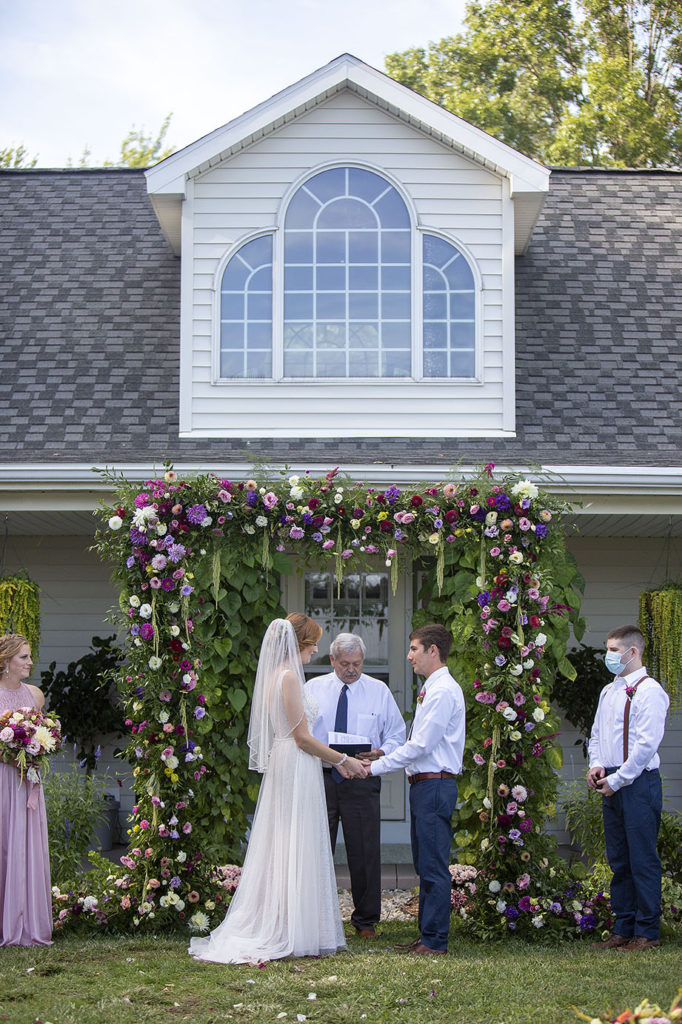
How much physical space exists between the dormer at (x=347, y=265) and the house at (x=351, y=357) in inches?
0.7

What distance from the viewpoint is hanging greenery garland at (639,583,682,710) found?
320 inches

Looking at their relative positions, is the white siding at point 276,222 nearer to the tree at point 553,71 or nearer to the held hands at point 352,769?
the held hands at point 352,769

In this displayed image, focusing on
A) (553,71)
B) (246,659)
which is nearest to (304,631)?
(246,659)

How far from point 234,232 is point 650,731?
5.20 meters

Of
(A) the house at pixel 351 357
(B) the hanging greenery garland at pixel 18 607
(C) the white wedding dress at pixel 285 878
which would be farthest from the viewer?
(A) the house at pixel 351 357

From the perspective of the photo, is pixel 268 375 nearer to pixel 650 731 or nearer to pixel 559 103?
pixel 650 731

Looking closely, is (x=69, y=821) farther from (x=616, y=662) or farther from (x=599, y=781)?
(x=616, y=662)

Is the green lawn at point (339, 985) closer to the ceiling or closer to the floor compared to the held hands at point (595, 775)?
closer to the floor

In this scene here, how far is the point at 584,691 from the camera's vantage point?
8.97 metres

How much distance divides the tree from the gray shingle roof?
1048 cm

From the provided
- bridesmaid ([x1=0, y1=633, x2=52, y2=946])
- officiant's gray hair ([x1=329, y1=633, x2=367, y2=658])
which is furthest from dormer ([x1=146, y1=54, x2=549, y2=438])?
bridesmaid ([x1=0, y1=633, x2=52, y2=946])

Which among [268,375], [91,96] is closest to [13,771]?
[268,375]

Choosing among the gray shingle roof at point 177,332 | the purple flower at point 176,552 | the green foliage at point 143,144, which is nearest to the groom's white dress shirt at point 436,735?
the purple flower at point 176,552

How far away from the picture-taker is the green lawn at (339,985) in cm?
482
